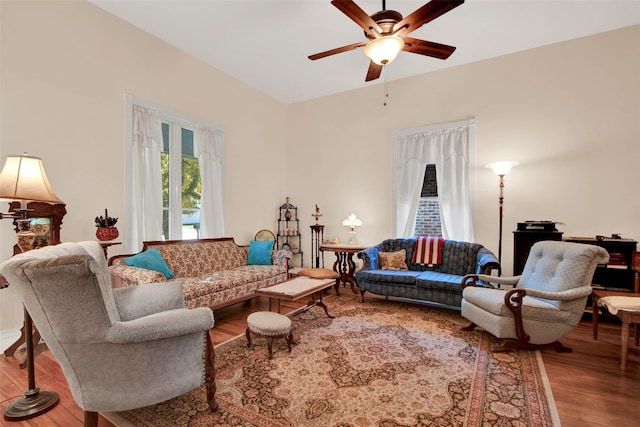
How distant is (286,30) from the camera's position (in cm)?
366

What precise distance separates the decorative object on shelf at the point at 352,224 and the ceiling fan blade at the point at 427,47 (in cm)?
286

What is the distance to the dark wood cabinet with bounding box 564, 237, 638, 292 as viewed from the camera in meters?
3.31

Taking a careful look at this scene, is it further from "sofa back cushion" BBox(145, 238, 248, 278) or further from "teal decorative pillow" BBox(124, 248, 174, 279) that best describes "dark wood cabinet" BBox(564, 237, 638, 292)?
"teal decorative pillow" BBox(124, 248, 174, 279)

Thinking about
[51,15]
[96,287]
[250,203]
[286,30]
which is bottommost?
[96,287]

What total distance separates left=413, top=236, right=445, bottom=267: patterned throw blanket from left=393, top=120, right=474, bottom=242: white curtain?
383mm

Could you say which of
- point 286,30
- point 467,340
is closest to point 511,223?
point 467,340

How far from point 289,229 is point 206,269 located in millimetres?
2261

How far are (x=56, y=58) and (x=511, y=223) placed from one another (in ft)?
19.1

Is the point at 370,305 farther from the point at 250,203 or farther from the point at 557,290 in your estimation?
the point at 250,203

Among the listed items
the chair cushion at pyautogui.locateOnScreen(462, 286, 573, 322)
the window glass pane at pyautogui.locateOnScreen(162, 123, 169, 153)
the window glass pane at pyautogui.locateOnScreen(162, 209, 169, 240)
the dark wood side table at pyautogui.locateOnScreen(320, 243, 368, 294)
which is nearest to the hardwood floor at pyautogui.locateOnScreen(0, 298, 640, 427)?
the chair cushion at pyautogui.locateOnScreen(462, 286, 573, 322)

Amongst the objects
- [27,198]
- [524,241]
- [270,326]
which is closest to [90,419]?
[270,326]

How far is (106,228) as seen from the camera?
122 inches

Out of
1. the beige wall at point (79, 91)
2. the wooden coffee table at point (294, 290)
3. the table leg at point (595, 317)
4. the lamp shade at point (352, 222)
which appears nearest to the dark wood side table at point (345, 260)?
the lamp shade at point (352, 222)

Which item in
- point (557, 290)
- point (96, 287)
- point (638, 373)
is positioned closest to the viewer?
point (96, 287)
